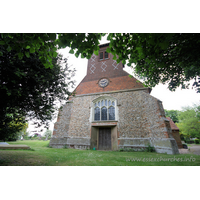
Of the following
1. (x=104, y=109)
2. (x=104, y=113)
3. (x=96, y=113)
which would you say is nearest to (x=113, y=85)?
(x=104, y=109)

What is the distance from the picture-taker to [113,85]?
13.9 metres

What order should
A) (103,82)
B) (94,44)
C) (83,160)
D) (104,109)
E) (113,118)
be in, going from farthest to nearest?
1. (103,82)
2. (104,109)
3. (113,118)
4. (83,160)
5. (94,44)

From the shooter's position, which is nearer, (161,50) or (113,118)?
(161,50)

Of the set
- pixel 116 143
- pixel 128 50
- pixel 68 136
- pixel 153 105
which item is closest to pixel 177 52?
pixel 128 50

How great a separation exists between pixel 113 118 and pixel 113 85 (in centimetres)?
447

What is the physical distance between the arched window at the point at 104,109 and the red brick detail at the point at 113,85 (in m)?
1.61

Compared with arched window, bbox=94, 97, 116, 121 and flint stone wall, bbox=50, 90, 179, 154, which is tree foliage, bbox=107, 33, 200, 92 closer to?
flint stone wall, bbox=50, 90, 179, 154

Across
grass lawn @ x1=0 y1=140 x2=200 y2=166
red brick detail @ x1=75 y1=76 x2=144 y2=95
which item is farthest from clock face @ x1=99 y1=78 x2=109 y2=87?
grass lawn @ x1=0 y1=140 x2=200 y2=166

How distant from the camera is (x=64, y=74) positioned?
662cm

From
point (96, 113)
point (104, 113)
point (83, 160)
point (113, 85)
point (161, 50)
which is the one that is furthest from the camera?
point (113, 85)

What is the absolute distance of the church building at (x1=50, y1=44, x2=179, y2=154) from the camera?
1005 centimetres

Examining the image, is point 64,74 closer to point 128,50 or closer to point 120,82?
point 128,50

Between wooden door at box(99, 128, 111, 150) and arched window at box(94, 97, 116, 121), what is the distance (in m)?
1.47

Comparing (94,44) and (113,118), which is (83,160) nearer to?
(94,44)
